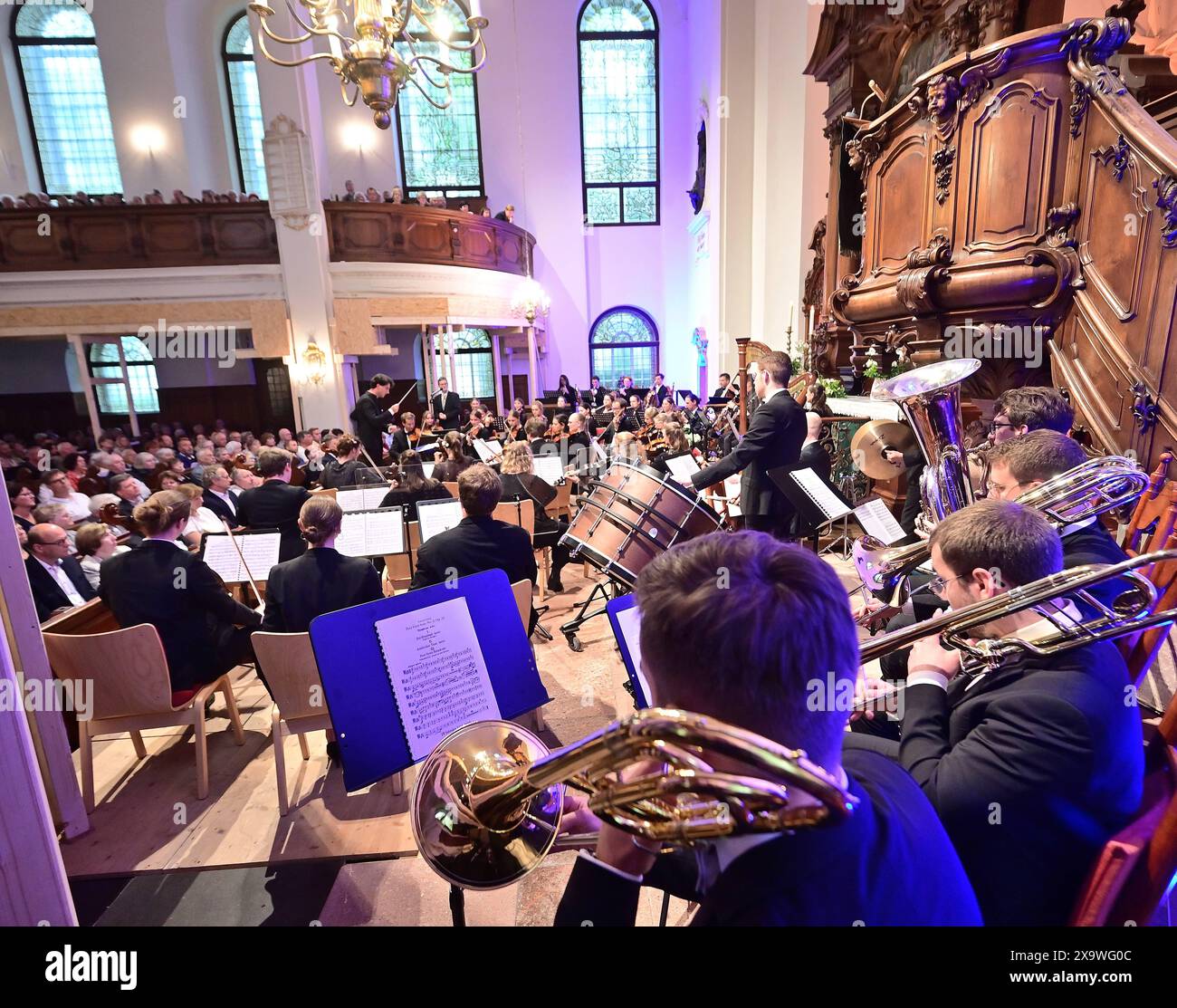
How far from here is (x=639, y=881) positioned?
1042 millimetres

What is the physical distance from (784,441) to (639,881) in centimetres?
335

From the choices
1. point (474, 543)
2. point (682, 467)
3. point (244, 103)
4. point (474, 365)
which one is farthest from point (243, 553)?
point (244, 103)

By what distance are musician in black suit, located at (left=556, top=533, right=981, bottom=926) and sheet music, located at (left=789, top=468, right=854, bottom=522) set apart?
104 inches

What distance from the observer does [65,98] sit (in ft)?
42.6

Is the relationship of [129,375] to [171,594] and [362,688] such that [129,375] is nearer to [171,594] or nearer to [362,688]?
[171,594]

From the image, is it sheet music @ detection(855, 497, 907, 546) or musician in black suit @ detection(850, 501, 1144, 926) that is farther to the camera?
sheet music @ detection(855, 497, 907, 546)

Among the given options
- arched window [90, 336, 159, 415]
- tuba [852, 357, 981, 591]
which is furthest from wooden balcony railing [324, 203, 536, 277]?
tuba [852, 357, 981, 591]

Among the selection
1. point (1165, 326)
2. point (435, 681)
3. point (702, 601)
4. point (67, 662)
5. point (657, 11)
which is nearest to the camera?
point (702, 601)

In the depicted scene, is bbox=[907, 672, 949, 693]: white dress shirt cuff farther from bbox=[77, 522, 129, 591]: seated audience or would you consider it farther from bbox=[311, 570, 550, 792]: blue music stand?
bbox=[77, 522, 129, 591]: seated audience

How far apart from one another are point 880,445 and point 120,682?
4.77 m

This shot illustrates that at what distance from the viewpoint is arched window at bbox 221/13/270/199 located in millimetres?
13141

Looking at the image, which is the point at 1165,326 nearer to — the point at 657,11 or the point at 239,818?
the point at 239,818

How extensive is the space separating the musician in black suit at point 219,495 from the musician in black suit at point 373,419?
294 centimetres
